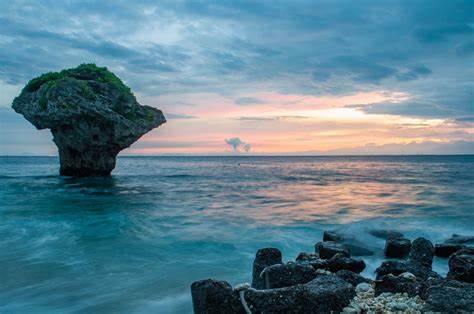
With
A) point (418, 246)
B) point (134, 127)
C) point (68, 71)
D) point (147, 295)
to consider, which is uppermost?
point (68, 71)

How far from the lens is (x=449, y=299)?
16.1ft

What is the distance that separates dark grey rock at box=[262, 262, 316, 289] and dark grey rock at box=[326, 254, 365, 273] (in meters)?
1.84

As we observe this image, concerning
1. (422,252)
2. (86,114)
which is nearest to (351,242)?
(422,252)

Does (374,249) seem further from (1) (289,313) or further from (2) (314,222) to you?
(1) (289,313)

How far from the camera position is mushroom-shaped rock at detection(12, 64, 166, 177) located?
2908 centimetres

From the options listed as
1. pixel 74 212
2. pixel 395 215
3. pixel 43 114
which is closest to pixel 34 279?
pixel 74 212

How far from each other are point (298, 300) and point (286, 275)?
47.2 inches

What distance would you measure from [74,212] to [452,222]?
1616cm

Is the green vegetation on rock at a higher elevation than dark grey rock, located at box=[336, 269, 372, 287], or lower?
higher

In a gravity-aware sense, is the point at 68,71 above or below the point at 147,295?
above

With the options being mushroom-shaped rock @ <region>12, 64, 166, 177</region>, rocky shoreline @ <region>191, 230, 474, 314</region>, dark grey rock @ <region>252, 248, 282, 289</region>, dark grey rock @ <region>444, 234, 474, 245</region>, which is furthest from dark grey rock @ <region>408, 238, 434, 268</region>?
mushroom-shaped rock @ <region>12, 64, 166, 177</region>

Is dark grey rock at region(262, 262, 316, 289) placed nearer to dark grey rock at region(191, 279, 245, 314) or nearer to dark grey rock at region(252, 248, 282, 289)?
dark grey rock at region(252, 248, 282, 289)

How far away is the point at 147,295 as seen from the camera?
26.9 ft

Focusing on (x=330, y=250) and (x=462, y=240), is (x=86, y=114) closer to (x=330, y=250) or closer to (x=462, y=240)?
(x=330, y=250)
